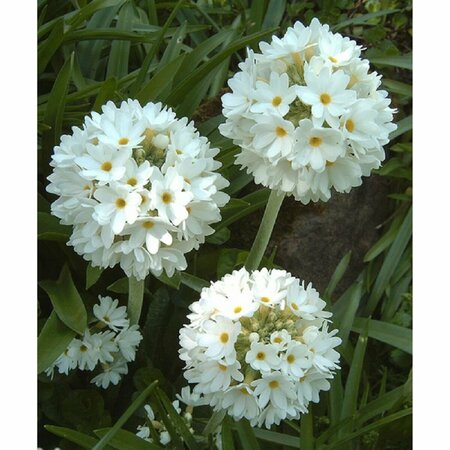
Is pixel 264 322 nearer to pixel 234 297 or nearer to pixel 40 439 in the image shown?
pixel 234 297

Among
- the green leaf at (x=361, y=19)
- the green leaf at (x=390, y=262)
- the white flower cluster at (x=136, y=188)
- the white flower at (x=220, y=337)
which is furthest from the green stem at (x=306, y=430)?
the green leaf at (x=361, y=19)

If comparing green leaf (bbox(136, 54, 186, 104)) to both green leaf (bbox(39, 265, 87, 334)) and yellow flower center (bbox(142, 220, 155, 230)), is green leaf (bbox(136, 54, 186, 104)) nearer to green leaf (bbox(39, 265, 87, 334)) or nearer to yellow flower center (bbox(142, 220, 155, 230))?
green leaf (bbox(39, 265, 87, 334))

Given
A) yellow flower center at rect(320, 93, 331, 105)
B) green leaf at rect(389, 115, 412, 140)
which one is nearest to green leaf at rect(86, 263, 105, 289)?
yellow flower center at rect(320, 93, 331, 105)

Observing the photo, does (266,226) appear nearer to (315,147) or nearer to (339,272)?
(315,147)

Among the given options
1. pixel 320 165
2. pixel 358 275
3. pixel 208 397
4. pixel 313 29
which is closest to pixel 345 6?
pixel 358 275

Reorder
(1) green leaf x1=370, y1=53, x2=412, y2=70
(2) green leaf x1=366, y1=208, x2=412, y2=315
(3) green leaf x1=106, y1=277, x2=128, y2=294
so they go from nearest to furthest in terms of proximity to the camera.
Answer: (3) green leaf x1=106, y1=277, x2=128, y2=294, (2) green leaf x1=366, y1=208, x2=412, y2=315, (1) green leaf x1=370, y1=53, x2=412, y2=70

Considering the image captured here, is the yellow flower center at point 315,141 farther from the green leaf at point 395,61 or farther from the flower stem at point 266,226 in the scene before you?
the green leaf at point 395,61

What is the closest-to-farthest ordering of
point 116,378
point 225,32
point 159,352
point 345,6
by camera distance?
1. point 116,378
2. point 159,352
3. point 225,32
4. point 345,6

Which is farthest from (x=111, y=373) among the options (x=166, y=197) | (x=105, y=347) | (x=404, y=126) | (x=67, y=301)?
(x=404, y=126)
